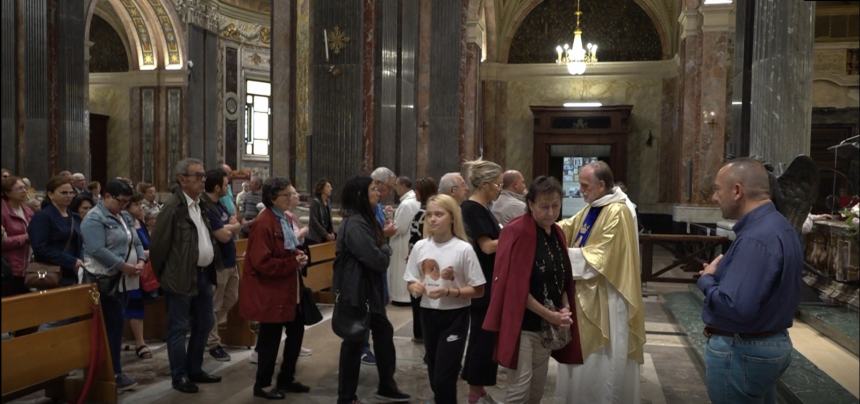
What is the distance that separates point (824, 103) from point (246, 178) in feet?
46.3

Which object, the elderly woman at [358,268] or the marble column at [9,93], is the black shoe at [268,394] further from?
the marble column at [9,93]

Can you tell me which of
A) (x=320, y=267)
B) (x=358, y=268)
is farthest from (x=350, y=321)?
(x=320, y=267)

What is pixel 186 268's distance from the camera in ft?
15.6

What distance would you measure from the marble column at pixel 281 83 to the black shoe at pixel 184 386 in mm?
5601

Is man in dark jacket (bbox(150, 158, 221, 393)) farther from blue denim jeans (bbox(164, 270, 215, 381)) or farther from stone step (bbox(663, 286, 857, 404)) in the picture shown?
stone step (bbox(663, 286, 857, 404))

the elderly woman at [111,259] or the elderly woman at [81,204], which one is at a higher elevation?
the elderly woman at [81,204]

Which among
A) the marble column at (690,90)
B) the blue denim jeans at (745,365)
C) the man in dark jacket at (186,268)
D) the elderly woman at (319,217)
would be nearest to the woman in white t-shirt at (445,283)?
the blue denim jeans at (745,365)

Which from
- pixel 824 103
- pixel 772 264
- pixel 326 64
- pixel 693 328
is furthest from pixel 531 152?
pixel 772 264

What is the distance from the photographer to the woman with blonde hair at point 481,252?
168 inches

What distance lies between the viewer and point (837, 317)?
5621mm

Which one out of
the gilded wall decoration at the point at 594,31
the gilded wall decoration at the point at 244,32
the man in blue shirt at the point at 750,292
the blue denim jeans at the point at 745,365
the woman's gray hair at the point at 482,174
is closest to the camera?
the man in blue shirt at the point at 750,292

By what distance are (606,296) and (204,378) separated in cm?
310

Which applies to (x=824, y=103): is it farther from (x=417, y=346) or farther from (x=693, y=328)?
(x=417, y=346)

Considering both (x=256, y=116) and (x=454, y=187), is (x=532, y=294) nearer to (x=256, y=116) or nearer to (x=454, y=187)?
(x=454, y=187)
